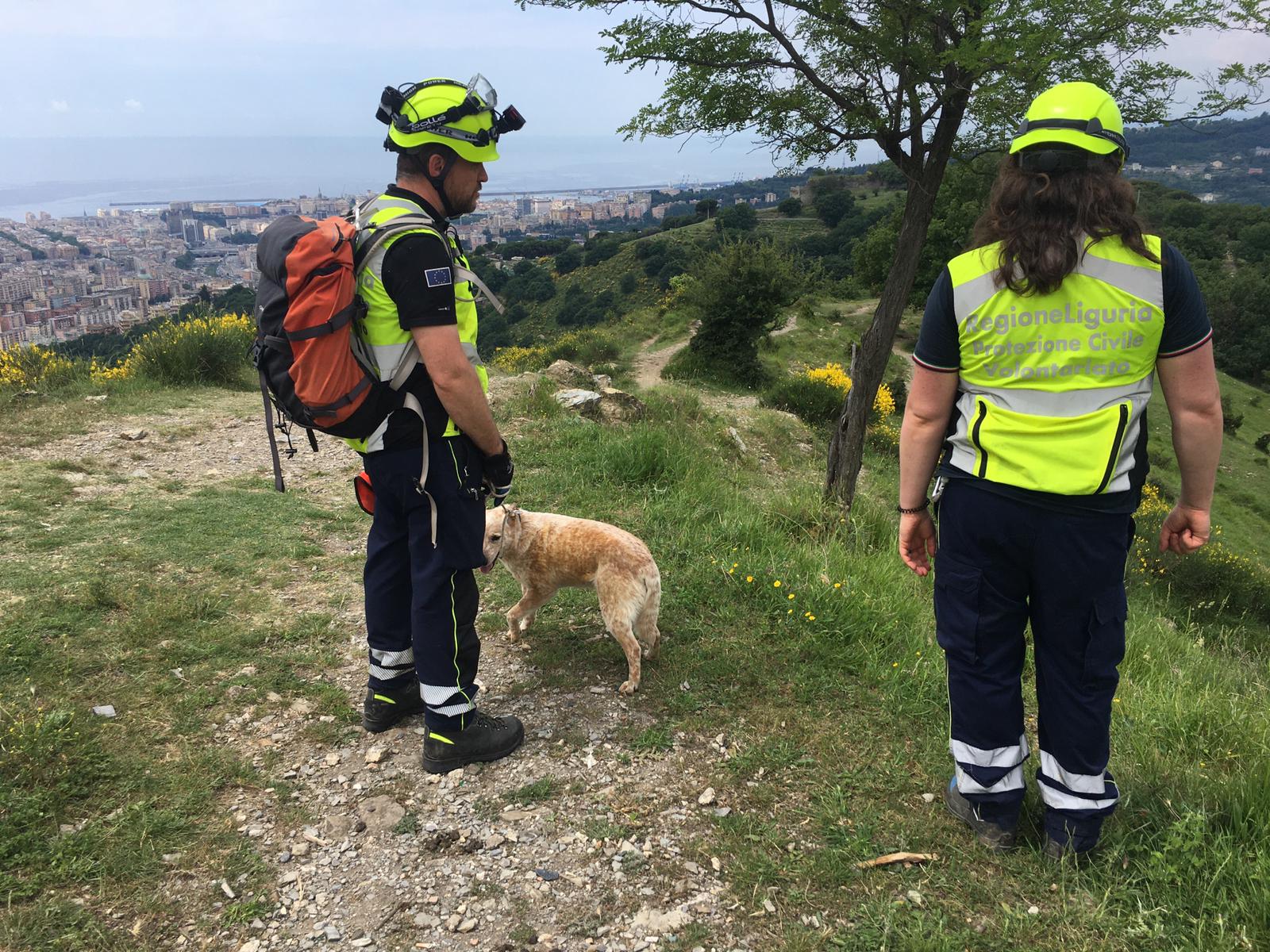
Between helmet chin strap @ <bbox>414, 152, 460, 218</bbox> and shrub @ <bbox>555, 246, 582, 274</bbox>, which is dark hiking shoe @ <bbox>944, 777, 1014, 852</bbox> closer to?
helmet chin strap @ <bbox>414, 152, 460, 218</bbox>

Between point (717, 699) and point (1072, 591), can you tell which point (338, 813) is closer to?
point (717, 699)

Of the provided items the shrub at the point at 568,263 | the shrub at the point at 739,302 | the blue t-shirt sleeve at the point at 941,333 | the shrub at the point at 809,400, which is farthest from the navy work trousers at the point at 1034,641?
the shrub at the point at 568,263

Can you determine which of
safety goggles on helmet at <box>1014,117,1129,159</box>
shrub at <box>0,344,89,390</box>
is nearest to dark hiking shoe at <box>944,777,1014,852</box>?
safety goggles on helmet at <box>1014,117,1129,159</box>

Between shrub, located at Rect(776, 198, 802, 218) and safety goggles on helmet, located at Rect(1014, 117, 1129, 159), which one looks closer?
safety goggles on helmet, located at Rect(1014, 117, 1129, 159)

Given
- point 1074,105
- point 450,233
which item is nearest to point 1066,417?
point 1074,105

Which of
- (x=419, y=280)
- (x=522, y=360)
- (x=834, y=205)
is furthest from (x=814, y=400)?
(x=834, y=205)

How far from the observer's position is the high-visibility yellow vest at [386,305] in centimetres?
268

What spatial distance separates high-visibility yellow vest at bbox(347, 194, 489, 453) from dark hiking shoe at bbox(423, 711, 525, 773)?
1246 millimetres

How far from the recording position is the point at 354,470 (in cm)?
754

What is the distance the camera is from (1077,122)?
2.17 meters

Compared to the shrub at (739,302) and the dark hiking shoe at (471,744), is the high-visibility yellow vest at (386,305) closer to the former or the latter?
the dark hiking shoe at (471,744)

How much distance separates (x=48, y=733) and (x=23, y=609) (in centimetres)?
139

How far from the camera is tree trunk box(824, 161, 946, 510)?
246 inches

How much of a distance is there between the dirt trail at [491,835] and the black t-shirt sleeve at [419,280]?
1.86 m
